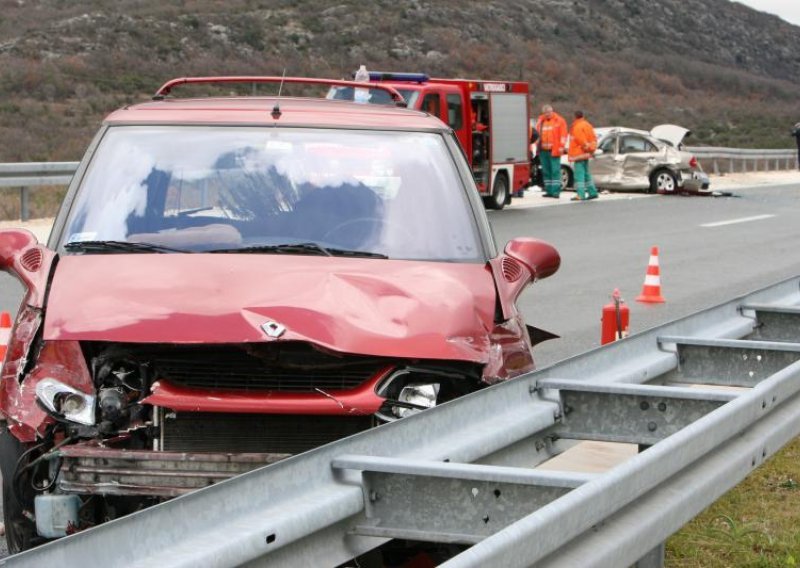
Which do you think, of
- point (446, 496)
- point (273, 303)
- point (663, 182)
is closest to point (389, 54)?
point (663, 182)

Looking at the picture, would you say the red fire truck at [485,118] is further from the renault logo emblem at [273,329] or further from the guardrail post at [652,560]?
the guardrail post at [652,560]

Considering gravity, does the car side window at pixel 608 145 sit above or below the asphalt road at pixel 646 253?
above

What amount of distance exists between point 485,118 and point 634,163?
26.0 feet

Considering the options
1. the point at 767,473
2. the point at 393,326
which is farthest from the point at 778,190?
the point at 393,326

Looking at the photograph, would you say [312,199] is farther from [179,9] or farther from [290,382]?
[179,9]

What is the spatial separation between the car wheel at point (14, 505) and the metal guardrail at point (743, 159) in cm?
3853

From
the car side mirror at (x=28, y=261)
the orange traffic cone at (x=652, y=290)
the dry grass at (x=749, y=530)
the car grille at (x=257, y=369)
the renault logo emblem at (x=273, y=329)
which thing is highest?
the car side mirror at (x=28, y=261)

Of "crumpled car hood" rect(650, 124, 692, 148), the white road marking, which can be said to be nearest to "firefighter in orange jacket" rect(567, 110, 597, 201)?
the white road marking

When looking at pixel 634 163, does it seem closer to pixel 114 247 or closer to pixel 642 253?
pixel 642 253

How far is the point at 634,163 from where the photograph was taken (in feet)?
116

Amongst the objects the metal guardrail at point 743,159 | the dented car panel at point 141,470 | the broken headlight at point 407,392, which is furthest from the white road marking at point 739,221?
the dented car panel at point 141,470

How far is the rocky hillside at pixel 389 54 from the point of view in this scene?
5609 centimetres

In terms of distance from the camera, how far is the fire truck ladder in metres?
3.32

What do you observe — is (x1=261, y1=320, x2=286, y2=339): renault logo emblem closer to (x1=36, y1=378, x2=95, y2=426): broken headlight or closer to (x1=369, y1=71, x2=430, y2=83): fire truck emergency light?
(x1=36, y1=378, x2=95, y2=426): broken headlight
